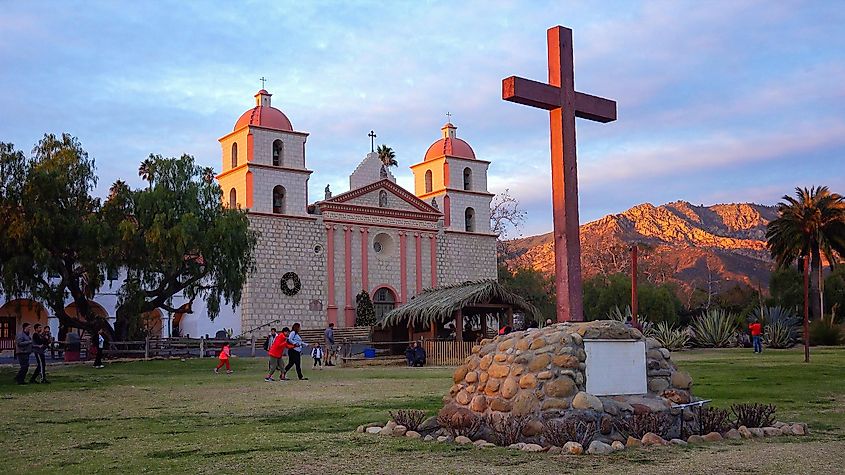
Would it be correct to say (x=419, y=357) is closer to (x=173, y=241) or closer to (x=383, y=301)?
(x=173, y=241)

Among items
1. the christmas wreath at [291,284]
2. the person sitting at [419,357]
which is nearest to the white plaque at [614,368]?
the person sitting at [419,357]

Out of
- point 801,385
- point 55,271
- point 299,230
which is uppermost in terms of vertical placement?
point 299,230

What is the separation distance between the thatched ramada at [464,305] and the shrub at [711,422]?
699 inches

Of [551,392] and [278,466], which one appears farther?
[551,392]

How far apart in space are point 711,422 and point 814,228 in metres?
39.0

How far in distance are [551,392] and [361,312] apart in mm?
35132

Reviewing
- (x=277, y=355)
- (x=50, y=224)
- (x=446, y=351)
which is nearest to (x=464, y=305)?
(x=446, y=351)

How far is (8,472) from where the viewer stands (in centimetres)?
700

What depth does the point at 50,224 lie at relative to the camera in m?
24.3

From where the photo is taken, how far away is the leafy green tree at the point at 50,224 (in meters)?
24.0

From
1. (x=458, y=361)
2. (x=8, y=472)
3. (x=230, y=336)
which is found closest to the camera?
(x=8, y=472)

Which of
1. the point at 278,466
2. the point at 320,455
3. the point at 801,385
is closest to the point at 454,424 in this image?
the point at 320,455

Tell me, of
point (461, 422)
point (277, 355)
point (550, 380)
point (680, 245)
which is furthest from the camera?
point (680, 245)

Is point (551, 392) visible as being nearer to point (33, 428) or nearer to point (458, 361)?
point (33, 428)
